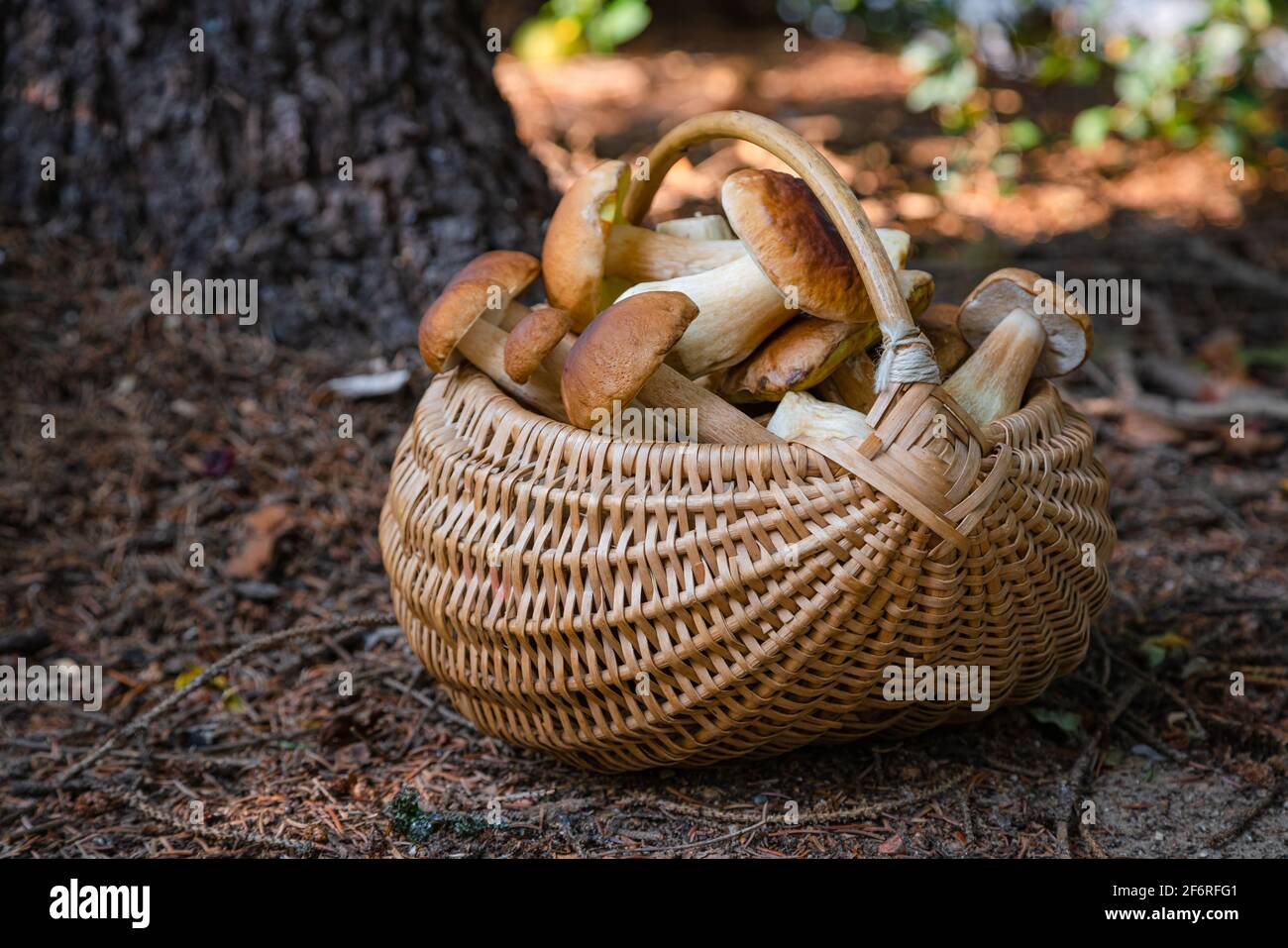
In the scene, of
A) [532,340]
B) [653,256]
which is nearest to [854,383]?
[653,256]

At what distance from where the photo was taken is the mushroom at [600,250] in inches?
71.0

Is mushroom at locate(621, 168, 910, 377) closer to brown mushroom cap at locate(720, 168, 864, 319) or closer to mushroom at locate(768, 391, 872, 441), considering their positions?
brown mushroom cap at locate(720, 168, 864, 319)

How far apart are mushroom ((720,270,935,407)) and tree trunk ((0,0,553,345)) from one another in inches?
58.8

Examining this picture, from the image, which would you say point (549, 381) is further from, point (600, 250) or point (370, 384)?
point (370, 384)

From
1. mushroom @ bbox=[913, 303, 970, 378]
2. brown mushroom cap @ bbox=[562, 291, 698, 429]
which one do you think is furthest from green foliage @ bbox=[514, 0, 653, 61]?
brown mushroom cap @ bbox=[562, 291, 698, 429]

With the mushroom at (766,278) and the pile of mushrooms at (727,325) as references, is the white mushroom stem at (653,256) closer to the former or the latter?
the pile of mushrooms at (727,325)

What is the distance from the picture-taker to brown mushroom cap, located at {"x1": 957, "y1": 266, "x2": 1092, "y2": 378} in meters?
1.81

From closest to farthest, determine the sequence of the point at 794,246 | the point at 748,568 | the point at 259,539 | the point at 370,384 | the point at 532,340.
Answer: the point at 748,568, the point at 794,246, the point at 532,340, the point at 259,539, the point at 370,384

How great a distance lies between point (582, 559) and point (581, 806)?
0.48 metres

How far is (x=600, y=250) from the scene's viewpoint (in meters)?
1.80

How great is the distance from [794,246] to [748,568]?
47 cm

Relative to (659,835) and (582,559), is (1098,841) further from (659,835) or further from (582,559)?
(582,559)

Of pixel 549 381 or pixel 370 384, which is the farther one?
pixel 370 384

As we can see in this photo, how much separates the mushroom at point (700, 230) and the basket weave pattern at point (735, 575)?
0.45 m
